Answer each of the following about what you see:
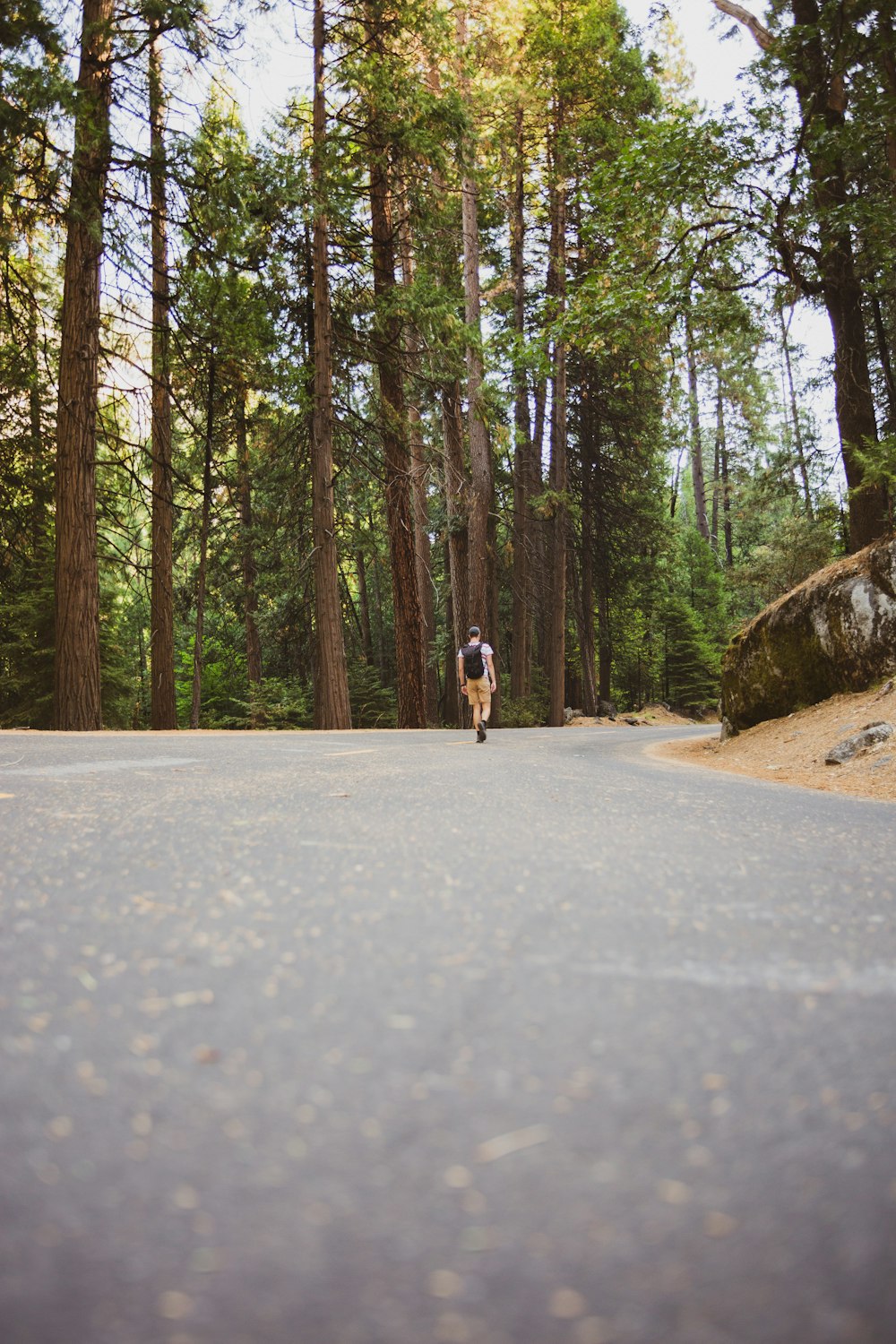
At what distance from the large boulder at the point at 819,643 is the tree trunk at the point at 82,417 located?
9.59 m

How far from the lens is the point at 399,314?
628 inches

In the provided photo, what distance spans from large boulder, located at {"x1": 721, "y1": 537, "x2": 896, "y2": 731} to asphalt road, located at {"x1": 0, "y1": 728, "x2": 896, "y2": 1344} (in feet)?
25.3

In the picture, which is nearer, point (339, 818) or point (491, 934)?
point (491, 934)

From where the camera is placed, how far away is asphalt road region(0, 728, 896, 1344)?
95 cm

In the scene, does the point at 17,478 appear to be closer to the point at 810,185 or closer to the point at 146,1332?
the point at 810,185

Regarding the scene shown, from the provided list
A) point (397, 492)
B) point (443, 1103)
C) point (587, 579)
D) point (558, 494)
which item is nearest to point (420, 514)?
point (558, 494)

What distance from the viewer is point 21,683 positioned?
733 inches

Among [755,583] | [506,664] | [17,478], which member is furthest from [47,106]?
[506,664]

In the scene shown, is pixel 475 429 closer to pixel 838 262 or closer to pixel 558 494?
pixel 558 494

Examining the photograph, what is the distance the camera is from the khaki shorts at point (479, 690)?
12195 mm

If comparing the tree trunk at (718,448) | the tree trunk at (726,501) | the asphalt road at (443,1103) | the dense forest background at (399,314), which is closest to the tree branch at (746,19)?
the dense forest background at (399,314)

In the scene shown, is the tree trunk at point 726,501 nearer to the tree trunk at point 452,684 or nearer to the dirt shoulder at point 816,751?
the tree trunk at point 452,684

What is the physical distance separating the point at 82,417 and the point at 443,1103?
13147mm

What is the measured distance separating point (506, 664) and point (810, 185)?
25.7m
